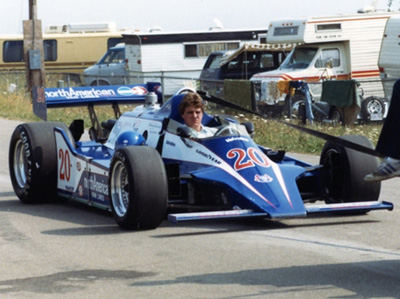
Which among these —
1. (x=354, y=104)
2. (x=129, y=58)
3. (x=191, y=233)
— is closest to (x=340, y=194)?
(x=191, y=233)

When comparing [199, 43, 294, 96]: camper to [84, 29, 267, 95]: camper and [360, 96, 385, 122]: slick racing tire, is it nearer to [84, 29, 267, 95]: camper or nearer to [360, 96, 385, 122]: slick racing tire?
[84, 29, 267, 95]: camper

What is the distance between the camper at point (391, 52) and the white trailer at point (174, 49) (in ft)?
37.2

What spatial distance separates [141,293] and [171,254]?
56.8 inches

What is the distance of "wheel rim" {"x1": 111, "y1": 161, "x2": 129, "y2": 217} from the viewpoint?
9828 mm

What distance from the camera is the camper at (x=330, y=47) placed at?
28406mm

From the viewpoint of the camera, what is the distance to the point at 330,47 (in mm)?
29141

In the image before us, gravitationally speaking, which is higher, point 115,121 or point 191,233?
point 115,121

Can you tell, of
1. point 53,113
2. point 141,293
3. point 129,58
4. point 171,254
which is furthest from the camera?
point 129,58

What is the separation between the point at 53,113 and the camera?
2678cm

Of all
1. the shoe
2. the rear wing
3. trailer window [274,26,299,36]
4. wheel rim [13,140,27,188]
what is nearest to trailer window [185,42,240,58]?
trailer window [274,26,299,36]

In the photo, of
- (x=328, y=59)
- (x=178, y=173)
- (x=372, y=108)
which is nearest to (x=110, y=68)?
(x=328, y=59)

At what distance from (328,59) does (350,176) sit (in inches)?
752

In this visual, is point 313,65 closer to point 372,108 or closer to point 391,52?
point 391,52

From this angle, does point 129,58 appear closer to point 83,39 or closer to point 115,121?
point 83,39
